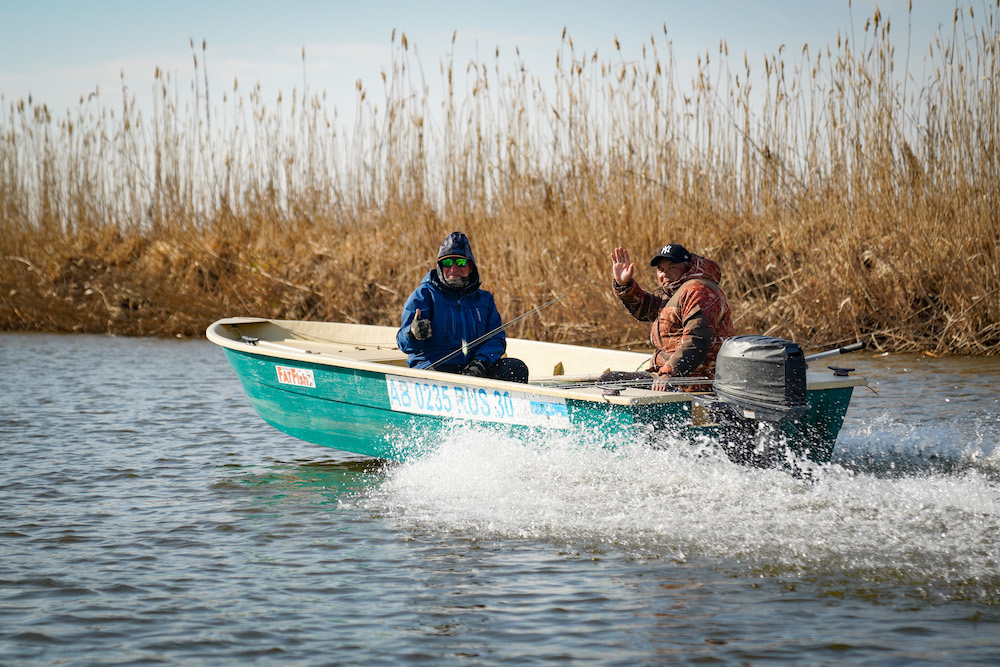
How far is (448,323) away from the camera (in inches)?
266

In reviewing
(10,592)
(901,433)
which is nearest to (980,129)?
(901,433)

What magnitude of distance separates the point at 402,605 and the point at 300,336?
229 inches

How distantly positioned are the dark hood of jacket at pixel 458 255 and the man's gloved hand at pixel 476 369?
473 millimetres

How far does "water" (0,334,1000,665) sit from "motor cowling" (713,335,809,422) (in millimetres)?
338

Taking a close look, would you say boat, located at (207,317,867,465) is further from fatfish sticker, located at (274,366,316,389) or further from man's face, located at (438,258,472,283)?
man's face, located at (438,258,472,283)

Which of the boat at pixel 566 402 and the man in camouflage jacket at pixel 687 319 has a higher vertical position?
the man in camouflage jacket at pixel 687 319

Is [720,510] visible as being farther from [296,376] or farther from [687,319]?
[296,376]

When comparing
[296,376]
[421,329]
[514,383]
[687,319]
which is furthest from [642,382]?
[296,376]

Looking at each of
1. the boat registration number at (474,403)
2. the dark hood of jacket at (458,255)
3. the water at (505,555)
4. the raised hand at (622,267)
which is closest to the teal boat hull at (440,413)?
the boat registration number at (474,403)

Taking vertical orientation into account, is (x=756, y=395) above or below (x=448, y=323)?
below

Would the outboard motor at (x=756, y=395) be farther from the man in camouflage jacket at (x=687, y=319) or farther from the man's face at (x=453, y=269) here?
the man's face at (x=453, y=269)

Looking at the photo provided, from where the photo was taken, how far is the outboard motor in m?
5.15

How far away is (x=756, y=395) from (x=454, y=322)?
2.25 m

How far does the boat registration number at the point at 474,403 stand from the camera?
5.54 meters
